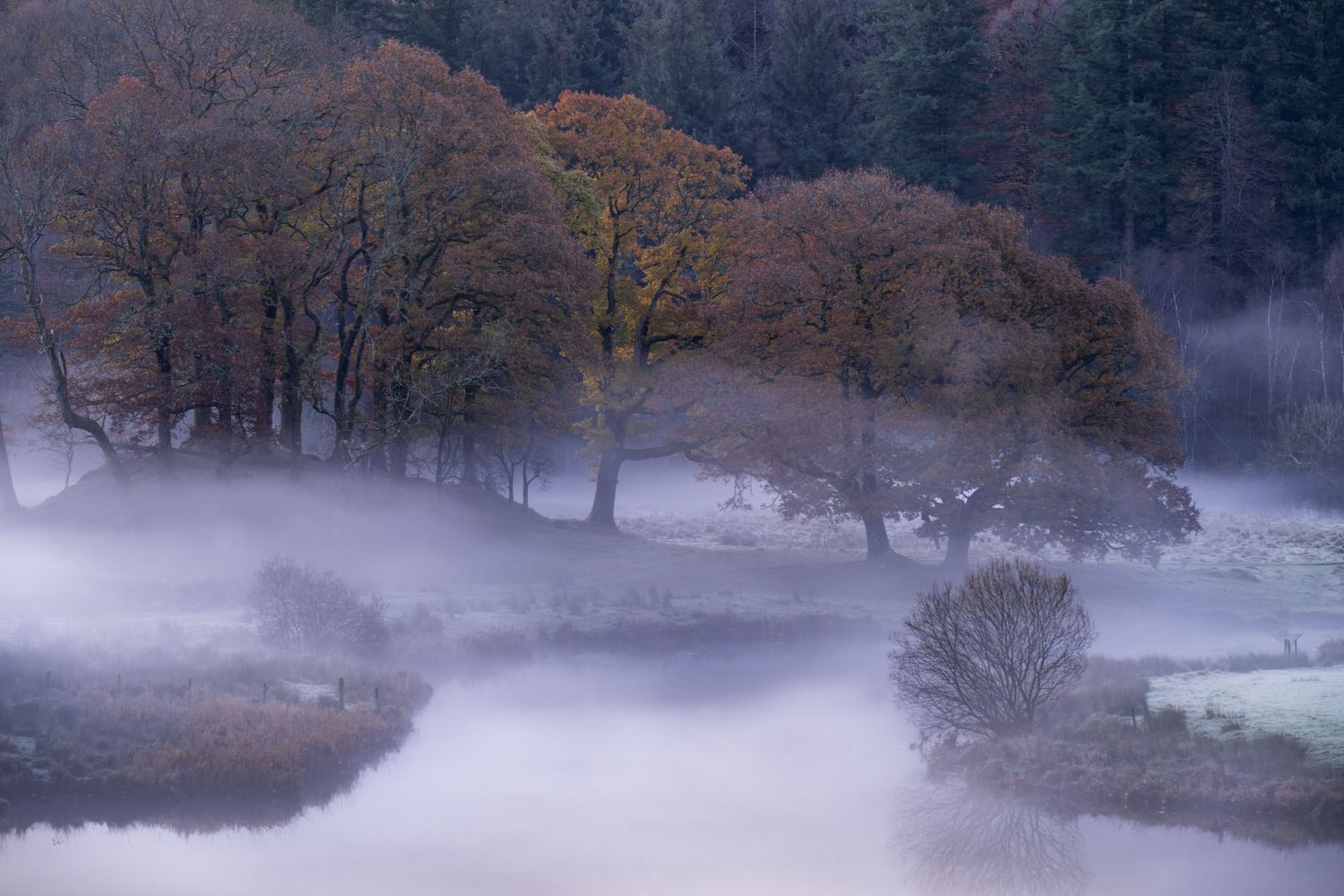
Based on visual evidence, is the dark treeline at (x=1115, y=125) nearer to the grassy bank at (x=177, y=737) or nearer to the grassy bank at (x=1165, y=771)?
the grassy bank at (x=1165, y=771)

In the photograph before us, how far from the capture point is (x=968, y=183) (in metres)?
71.0

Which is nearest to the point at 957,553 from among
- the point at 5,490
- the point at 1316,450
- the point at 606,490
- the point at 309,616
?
the point at 606,490

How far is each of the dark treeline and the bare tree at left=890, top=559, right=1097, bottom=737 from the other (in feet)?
145

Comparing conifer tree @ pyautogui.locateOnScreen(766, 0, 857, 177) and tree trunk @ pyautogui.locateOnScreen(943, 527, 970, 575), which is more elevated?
conifer tree @ pyautogui.locateOnScreen(766, 0, 857, 177)

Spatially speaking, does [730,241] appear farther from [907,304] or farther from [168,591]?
[168,591]

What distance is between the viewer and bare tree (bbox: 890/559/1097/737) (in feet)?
75.9

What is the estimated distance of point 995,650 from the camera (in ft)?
76.5

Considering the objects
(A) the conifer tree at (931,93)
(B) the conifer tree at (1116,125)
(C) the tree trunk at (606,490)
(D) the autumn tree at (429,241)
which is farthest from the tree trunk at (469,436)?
(B) the conifer tree at (1116,125)

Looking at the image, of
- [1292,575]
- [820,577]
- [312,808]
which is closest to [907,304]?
[820,577]

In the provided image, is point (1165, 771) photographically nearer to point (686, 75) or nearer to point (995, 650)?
point (995, 650)

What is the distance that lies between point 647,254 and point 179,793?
3024cm

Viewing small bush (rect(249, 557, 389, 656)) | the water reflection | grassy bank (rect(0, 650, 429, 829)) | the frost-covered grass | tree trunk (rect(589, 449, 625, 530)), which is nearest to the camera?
the water reflection

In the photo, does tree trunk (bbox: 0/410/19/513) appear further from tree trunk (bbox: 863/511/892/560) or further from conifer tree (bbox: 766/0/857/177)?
conifer tree (bbox: 766/0/857/177)

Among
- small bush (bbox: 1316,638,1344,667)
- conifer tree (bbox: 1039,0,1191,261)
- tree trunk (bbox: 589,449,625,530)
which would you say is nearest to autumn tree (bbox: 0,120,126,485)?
tree trunk (bbox: 589,449,625,530)
